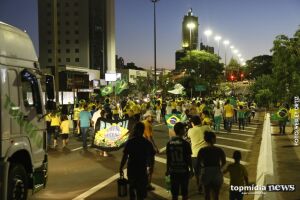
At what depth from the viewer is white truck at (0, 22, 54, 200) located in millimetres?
7855

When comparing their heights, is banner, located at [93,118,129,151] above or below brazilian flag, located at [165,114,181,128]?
below

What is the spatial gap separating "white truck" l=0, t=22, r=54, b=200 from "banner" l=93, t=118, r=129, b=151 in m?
5.85

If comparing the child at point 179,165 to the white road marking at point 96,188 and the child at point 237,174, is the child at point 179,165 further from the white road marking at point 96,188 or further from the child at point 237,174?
the white road marking at point 96,188

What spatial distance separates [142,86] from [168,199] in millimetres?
80590

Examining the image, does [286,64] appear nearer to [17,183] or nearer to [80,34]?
[17,183]

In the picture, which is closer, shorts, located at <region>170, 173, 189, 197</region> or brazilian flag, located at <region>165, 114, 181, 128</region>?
shorts, located at <region>170, 173, 189, 197</region>

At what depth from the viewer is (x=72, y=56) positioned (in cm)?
12175

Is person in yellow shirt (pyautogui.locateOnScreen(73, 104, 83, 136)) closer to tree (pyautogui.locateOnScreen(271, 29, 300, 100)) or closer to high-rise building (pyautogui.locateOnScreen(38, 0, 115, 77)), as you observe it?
tree (pyautogui.locateOnScreen(271, 29, 300, 100))

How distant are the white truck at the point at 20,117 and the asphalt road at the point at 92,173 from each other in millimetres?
1215

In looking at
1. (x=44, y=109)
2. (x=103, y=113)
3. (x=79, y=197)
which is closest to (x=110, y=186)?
(x=79, y=197)

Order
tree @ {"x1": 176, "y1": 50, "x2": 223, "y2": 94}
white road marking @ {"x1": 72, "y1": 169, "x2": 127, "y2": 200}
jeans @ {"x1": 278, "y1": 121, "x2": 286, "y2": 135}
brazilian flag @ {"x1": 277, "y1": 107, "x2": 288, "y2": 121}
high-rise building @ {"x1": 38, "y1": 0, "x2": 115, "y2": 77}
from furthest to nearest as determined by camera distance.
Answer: high-rise building @ {"x1": 38, "y1": 0, "x2": 115, "y2": 77} < tree @ {"x1": 176, "y1": 50, "x2": 223, "y2": 94} < jeans @ {"x1": 278, "y1": 121, "x2": 286, "y2": 135} < brazilian flag @ {"x1": 277, "y1": 107, "x2": 288, "y2": 121} < white road marking @ {"x1": 72, "y1": 169, "x2": 127, "y2": 200}

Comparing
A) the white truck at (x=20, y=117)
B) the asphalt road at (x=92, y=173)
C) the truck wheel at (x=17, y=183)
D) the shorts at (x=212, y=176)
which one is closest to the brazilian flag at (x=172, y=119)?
the asphalt road at (x=92, y=173)

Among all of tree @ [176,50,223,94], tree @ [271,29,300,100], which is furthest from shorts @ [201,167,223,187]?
tree @ [176,50,223,94]

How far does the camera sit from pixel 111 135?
15617mm
